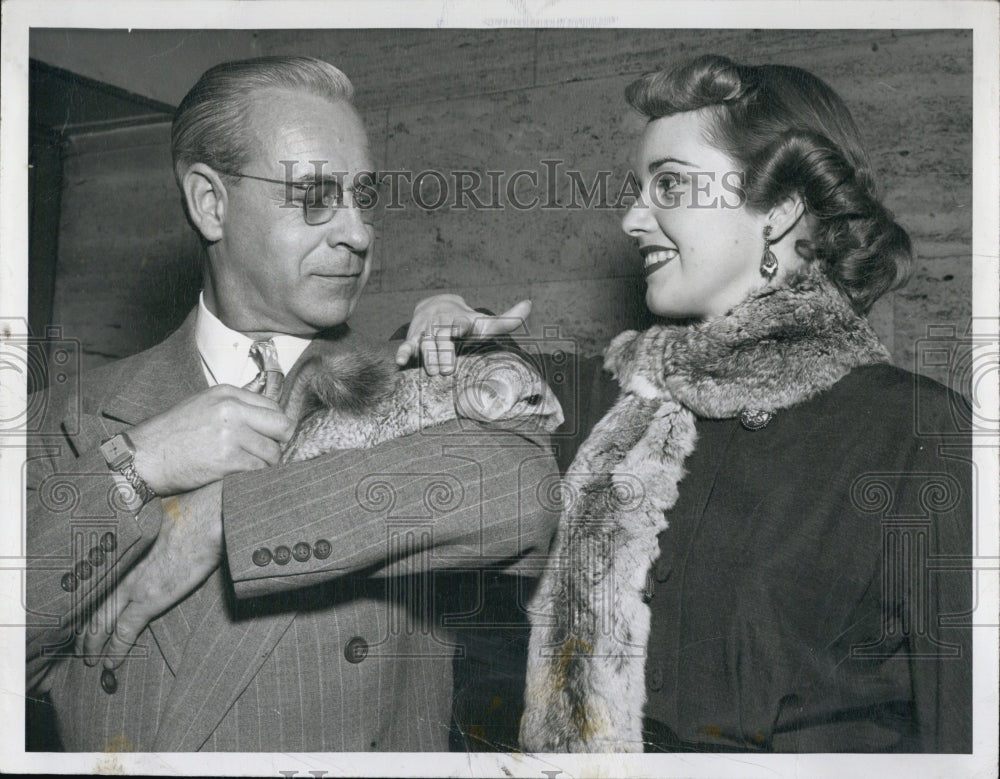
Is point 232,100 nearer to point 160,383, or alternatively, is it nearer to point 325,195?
point 325,195

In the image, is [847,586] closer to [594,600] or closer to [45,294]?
[594,600]

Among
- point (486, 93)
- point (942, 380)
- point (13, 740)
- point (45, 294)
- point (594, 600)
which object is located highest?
point (486, 93)

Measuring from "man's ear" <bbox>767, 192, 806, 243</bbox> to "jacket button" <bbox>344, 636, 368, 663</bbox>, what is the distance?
1.25 meters

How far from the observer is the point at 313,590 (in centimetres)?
221

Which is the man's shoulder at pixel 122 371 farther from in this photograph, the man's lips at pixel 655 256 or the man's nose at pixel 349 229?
the man's lips at pixel 655 256

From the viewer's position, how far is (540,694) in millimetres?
2268

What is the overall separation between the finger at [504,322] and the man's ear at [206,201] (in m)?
0.64

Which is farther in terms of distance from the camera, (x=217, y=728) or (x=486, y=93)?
(x=486, y=93)

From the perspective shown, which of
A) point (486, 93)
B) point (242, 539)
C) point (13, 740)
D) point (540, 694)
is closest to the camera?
point (242, 539)

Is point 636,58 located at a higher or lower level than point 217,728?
higher

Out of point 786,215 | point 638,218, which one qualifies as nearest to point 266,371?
point 638,218

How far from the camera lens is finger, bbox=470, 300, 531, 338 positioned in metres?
2.34

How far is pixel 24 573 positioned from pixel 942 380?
220cm
